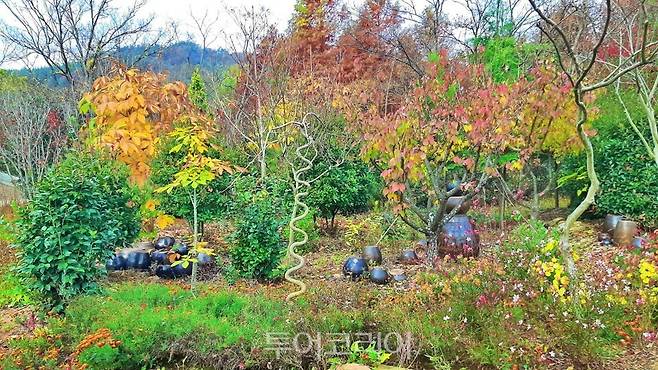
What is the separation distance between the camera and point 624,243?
6414mm

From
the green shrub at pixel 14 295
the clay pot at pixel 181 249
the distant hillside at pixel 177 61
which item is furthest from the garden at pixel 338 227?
the distant hillside at pixel 177 61

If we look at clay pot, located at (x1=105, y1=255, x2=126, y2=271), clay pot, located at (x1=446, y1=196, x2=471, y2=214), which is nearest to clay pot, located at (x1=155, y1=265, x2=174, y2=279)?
clay pot, located at (x1=105, y1=255, x2=126, y2=271)

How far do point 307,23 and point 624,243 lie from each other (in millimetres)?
12917

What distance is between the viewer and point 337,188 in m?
7.73

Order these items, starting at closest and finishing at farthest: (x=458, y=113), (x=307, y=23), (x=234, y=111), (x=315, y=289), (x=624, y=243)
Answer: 1. (x=315, y=289)
2. (x=458, y=113)
3. (x=624, y=243)
4. (x=234, y=111)
5. (x=307, y=23)

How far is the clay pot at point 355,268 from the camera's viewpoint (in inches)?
205

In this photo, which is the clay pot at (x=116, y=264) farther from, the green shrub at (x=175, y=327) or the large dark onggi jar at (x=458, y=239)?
the large dark onggi jar at (x=458, y=239)

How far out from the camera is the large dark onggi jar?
17.8ft

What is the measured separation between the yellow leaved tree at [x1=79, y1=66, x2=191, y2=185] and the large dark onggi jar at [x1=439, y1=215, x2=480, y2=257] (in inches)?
116

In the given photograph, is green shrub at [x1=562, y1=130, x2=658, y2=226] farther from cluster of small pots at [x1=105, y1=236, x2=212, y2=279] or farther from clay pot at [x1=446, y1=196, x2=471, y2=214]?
cluster of small pots at [x1=105, y1=236, x2=212, y2=279]

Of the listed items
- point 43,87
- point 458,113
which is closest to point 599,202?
point 458,113

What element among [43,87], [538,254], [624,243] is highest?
[43,87]

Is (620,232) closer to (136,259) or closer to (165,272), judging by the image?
(165,272)

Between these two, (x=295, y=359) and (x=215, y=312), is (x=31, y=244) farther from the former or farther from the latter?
(x=295, y=359)
